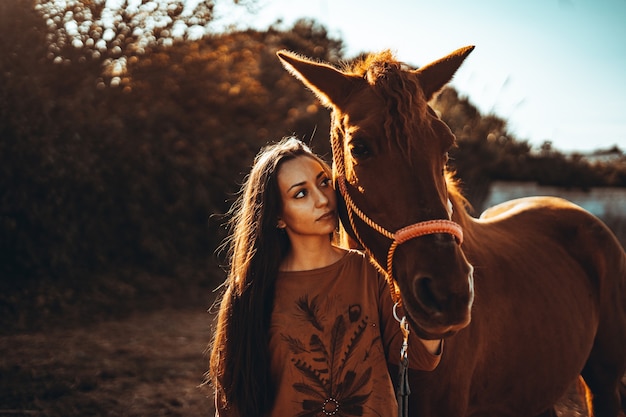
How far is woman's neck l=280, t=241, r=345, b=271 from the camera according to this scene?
1938 millimetres

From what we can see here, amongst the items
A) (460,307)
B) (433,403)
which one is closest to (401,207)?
(460,307)

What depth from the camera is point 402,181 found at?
5.36 feet

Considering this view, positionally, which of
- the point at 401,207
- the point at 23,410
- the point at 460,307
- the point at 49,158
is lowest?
the point at 23,410

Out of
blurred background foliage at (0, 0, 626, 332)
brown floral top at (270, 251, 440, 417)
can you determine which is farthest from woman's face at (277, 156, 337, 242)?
blurred background foliage at (0, 0, 626, 332)

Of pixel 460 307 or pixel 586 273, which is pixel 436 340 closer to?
pixel 460 307

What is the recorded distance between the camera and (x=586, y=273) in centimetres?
307

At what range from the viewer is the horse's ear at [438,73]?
1989mm

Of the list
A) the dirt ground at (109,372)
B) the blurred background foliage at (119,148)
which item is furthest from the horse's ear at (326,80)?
the blurred background foliage at (119,148)

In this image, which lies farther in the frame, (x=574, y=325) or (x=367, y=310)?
(x=574, y=325)

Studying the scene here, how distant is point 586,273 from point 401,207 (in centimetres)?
198

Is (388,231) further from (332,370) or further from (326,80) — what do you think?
(326,80)

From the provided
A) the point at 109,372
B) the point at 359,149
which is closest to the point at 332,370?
the point at 359,149

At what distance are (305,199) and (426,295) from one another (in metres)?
0.62

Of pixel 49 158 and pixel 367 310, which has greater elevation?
pixel 49 158
